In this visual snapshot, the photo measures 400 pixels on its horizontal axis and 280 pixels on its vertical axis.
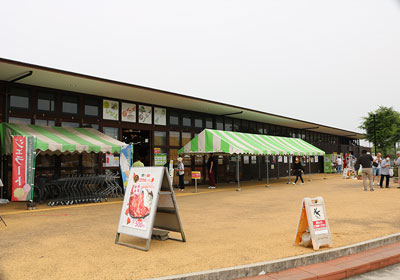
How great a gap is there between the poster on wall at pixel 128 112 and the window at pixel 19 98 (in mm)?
4060

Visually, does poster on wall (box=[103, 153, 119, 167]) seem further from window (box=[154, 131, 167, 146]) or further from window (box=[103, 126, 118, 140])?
window (box=[154, 131, 167, 146])

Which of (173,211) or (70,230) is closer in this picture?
(173,211)

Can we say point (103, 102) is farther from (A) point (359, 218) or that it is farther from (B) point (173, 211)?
(A) point (359, 218)

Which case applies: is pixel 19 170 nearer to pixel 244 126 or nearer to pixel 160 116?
pixel 160 116

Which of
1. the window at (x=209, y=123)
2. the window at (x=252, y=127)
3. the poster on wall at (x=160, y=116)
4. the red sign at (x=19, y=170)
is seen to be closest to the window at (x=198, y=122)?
the window at (x=209, y=123)

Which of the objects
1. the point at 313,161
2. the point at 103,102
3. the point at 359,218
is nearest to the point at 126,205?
the point at 359,218

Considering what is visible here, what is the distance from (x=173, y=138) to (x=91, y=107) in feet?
15.8

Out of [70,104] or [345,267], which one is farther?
[70,104]

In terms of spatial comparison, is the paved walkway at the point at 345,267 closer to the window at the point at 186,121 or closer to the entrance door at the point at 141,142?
the entrance door at the point at 141,142

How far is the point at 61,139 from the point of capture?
35.9 ft

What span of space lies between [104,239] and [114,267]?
5.63ft

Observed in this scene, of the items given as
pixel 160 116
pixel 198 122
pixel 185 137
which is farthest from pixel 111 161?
pixel 198 122

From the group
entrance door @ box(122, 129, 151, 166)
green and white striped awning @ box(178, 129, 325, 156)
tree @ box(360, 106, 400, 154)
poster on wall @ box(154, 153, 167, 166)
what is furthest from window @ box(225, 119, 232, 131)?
tree @ box(360, 106, 400, 154)

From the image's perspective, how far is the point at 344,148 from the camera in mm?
34531
